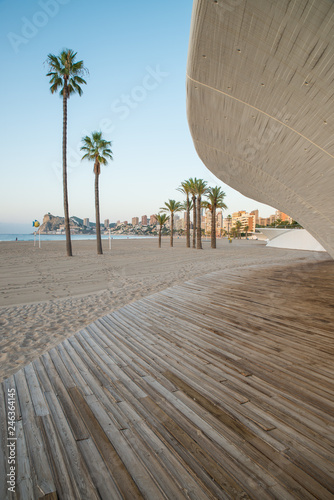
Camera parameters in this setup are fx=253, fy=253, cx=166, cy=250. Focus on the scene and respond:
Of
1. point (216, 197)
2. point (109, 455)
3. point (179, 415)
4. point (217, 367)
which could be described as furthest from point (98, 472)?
point (216, 197)

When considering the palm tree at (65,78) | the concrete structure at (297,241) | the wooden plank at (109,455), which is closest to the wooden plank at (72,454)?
the wooden plank at (109,455)

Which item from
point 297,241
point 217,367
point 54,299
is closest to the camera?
point 217,367

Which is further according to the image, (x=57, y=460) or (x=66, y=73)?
(x=66, y=73)

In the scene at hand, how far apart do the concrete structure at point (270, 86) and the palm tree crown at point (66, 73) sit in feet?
58.0

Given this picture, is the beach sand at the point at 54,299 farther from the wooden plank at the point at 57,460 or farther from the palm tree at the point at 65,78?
the palm tree at the point at 65,78

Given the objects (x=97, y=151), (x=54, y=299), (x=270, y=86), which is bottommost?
(x=54, y=299)

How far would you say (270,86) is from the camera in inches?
135

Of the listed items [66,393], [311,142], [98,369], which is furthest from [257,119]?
[66,393]

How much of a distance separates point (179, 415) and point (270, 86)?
4.09 metres

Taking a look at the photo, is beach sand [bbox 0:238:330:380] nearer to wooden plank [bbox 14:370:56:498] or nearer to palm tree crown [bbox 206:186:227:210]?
wooden plank [bbox 14:370:56:498]

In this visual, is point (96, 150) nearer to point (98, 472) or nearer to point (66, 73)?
point (66, 73)

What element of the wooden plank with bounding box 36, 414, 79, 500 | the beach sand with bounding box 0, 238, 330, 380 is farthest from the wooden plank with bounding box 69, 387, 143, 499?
the beach sand with bounding box 0, 238, 330, 380

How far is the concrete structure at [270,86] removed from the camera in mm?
2585

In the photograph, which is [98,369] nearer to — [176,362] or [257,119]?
[176,362]
